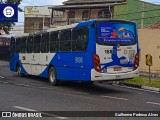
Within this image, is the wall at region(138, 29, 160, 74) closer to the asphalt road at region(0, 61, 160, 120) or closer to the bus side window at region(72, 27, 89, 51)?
the bus side window at region(72, 27, 89, 51)

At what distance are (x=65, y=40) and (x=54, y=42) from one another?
147 centimetres

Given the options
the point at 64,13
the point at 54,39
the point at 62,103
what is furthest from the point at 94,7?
the point at 62,103

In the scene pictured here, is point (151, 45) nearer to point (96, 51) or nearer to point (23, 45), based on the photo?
point (23, 45)

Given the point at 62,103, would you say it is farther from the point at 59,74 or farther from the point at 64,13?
the point at 64,13

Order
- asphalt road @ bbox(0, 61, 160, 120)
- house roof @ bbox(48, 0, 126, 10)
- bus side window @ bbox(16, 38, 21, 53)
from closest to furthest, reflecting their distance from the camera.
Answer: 1. asphalt road @ bbox(0, 61, 160, 120)
2. bus side window @ bbox(16, 38, 21, 53)
3. house roof @ bbox(48, 0, 126, 10)

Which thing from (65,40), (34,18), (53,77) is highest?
(34,18)

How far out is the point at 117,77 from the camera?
16000 millimetres

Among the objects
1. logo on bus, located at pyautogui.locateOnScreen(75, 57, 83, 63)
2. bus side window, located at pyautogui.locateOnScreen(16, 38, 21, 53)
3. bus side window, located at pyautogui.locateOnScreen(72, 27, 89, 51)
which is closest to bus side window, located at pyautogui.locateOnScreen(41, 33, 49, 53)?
bus side window, located at pyautogui.locateOnScreen(72, 27, 89, 51)

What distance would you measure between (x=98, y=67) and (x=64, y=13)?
43368 millimetres

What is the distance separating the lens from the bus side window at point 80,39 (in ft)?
53.2

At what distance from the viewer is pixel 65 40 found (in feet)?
59.3

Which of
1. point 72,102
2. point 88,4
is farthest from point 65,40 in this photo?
point 88,4

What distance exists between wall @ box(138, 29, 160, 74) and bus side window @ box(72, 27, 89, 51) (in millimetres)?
13422

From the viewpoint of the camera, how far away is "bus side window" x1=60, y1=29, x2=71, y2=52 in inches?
696
